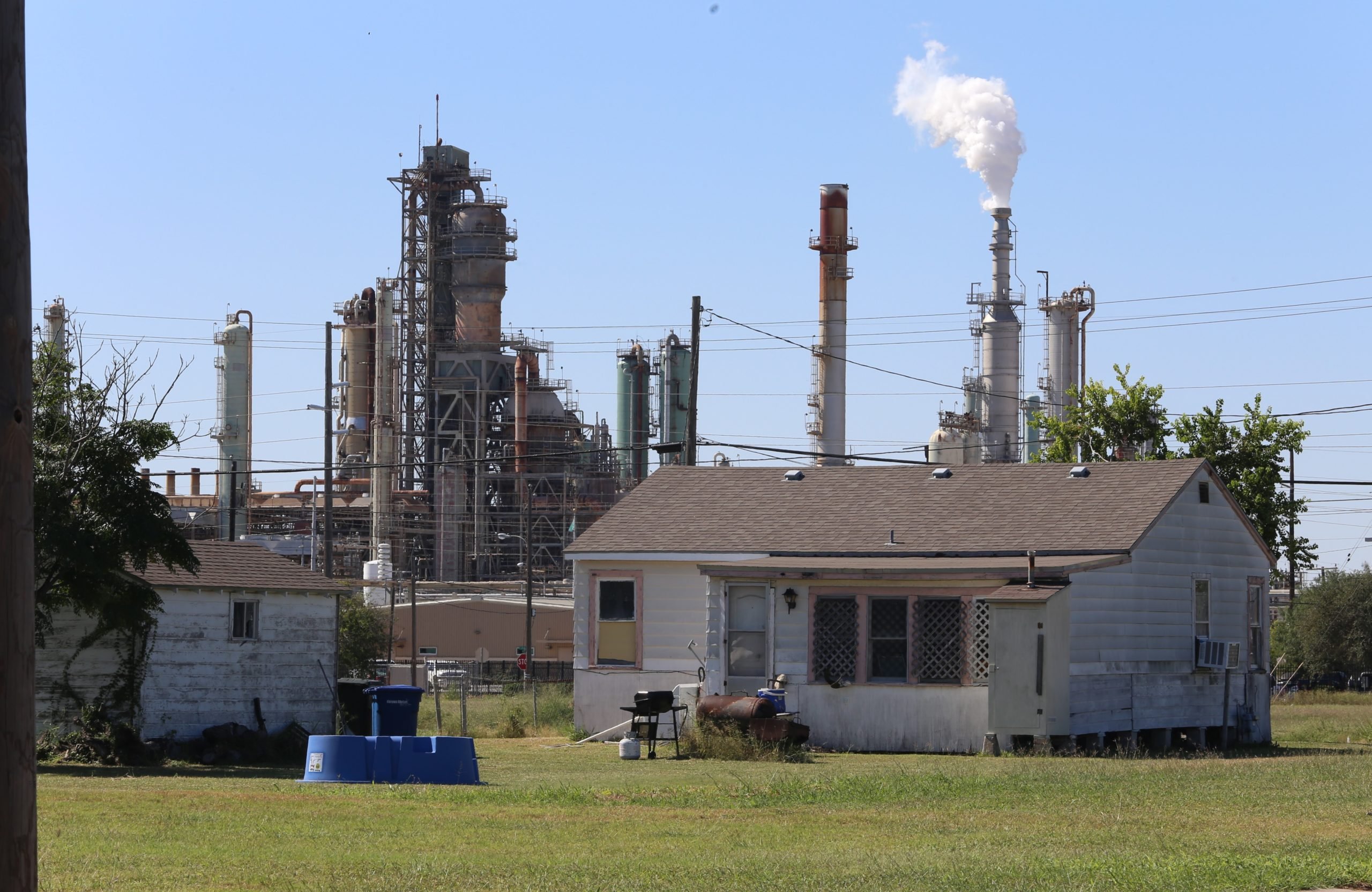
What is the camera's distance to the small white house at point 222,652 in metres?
28.5

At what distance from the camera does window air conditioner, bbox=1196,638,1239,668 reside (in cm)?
3059

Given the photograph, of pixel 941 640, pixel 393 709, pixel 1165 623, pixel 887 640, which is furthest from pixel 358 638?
pixel 1165 623

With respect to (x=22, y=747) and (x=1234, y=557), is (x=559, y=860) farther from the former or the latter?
(x=1234, y=557)

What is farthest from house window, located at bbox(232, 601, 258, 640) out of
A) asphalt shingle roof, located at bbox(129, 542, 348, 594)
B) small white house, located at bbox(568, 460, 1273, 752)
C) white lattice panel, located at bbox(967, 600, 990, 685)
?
white lattice panel, located at bbox(967, 600, 990, 685)

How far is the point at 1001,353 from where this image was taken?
8769 cm

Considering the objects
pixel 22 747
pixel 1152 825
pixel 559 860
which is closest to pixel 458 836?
pixel 559 860

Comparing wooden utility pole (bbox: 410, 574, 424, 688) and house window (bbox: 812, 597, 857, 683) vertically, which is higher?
house window (bbox: 812, 597, 857, 683)

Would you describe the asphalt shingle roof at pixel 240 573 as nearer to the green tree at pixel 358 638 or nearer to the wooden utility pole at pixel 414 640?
the wooden utility pole at pixel 414 640

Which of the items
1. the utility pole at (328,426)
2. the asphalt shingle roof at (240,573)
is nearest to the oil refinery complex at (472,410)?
the utility pole at (328,426)

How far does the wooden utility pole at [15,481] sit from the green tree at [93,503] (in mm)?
19140

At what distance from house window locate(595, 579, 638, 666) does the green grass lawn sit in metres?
8.65

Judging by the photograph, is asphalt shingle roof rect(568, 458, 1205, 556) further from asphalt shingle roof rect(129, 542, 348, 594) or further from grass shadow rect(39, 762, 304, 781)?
grass shadow rect(39, 762, 304, 781)

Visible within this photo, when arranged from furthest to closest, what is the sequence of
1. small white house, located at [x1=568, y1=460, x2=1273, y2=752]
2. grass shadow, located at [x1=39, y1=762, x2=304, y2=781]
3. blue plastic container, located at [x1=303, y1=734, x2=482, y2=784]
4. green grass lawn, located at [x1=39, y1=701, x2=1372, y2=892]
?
small white house, located at [x1=568, y1=460, x2=1273, y2=752] → grass shadow, located at [x1=39, y1=762, x2=304, y2=781] → blue plastic container, located at [x1=303, y1=734, x2=482, y2=784] → green grass lawn, located at [x1=39, y1=701, x2=1372, y2=892]

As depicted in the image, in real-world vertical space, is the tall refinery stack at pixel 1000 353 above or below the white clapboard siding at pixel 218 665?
above
